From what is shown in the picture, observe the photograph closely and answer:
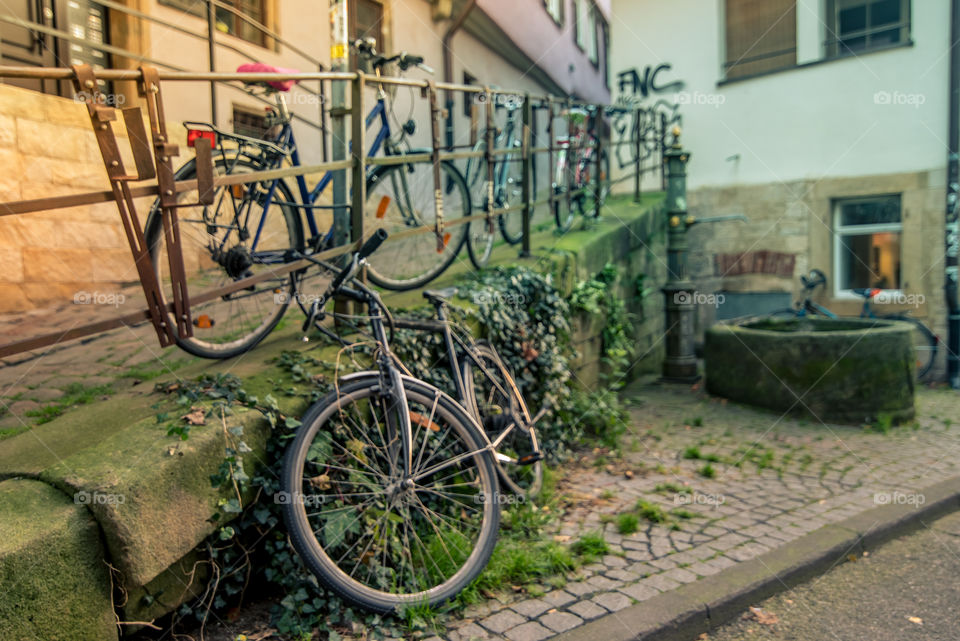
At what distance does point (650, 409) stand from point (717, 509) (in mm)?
2850

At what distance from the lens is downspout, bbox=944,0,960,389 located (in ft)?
29.9

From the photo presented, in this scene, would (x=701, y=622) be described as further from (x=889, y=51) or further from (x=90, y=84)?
(x=889, y=51)

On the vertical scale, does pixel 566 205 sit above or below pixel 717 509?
above

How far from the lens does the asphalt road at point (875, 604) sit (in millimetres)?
2916

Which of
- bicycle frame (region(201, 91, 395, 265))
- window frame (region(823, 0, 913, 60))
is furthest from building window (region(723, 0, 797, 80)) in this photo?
bicycle frame (region(201, 91, 395, 265))

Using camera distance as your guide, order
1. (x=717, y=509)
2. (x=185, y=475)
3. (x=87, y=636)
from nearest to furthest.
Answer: (x=87, y=636) → (x=185, y=475) → (x=717, y=509)

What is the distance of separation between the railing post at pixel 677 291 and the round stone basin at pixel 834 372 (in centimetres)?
147

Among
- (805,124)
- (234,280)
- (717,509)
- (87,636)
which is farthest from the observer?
(805,124)

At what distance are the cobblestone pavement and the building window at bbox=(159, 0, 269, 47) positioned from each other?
605cm

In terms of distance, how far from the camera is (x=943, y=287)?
9.41 meters

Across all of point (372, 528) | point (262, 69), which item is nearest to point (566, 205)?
point (262, 69)

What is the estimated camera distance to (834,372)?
6438 millimetres

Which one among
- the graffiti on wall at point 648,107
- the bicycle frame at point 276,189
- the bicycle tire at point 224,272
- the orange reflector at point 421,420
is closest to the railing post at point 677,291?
the graffiti on wall at point 648,107

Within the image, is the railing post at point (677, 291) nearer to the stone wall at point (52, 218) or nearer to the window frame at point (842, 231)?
the window frame at point (842, 231)
